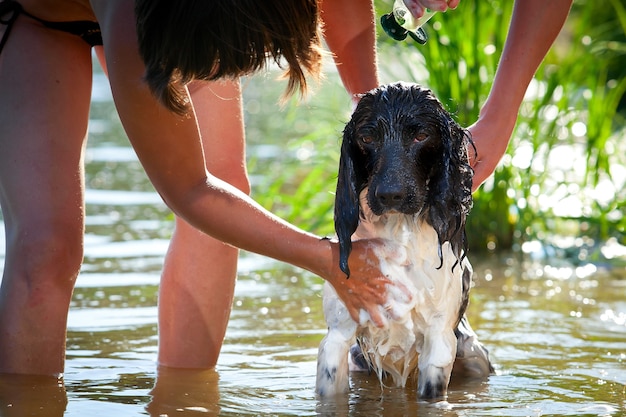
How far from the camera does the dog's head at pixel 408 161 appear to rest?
339cm

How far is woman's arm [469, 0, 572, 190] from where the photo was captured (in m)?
3.86

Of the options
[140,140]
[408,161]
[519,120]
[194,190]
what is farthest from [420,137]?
[519,120]

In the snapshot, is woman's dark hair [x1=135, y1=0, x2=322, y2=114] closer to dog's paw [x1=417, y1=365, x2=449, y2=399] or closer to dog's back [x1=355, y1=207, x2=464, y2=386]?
dog's back [x1=355, y1=207, x2=464, y2=386]

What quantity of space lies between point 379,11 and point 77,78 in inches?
115

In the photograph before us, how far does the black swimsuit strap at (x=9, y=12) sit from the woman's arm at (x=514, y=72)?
5.44 ft

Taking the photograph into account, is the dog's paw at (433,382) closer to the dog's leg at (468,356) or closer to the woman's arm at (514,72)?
the dog's leg at (468,356)

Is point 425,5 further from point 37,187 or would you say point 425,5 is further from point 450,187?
point 37,187

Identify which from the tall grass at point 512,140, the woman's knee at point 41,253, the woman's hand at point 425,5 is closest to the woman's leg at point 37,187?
the woman's knee at point 41,253

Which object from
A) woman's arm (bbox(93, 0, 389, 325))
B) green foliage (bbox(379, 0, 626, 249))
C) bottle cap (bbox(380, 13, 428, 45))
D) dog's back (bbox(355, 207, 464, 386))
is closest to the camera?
woman's arm (bbox(93, 0, 389, 325))

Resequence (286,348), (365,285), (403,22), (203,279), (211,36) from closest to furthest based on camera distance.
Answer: (211,36), (365,285), (403,22), (203,279), (286,348)

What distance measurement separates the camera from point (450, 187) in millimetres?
3453

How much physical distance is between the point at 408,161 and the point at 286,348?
1.40 metres

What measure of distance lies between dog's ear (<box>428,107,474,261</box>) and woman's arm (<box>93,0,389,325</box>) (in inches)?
9.9

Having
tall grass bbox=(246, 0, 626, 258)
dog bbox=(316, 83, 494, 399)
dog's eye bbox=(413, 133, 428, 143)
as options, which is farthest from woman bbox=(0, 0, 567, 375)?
tall grass bbox=(246, 0, 626, 258)
